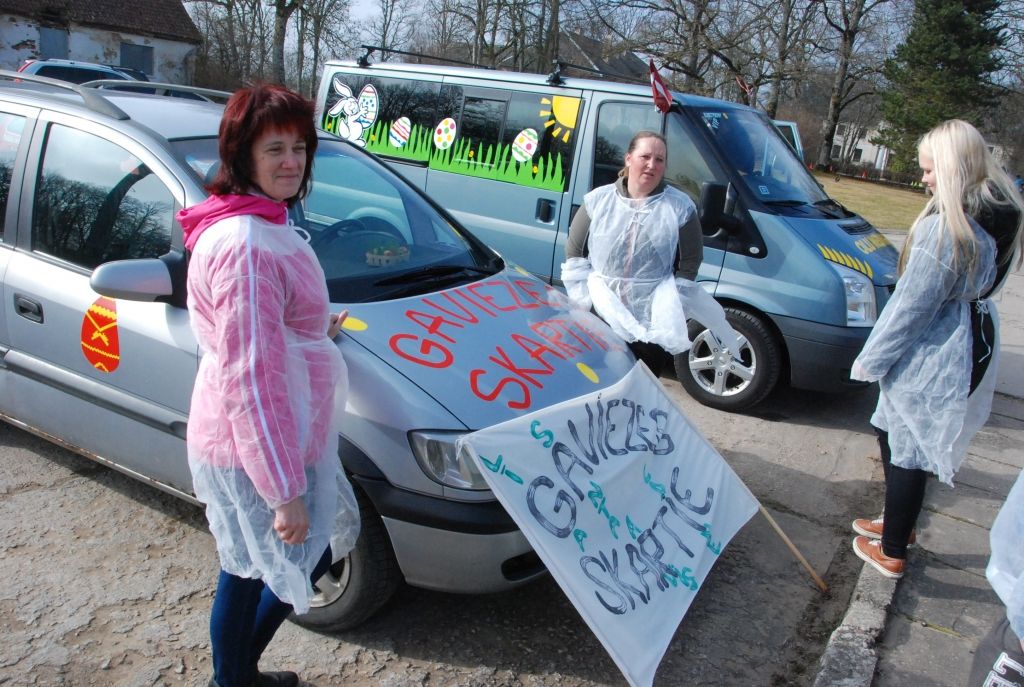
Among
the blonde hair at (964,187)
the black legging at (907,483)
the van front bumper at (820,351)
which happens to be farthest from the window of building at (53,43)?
the black legging at (907,483)

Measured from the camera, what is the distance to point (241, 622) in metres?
2.16

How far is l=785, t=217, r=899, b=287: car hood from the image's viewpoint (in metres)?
4.94

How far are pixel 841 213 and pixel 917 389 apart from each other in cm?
280

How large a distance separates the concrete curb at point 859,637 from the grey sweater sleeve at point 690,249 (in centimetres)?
153

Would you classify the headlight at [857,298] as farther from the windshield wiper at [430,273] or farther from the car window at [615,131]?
the windshield wiper at [430,273]

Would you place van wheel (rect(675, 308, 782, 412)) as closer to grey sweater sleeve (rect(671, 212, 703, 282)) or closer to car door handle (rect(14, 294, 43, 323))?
grey sweater sleeve (rect(671, 212, 703, 282))

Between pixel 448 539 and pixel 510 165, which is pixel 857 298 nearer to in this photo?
pixel 510 165

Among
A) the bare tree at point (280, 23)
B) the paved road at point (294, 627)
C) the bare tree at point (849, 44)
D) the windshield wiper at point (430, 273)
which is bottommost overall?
the paved road at point (294, 627)

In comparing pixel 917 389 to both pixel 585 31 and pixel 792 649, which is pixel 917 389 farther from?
pixel 585 31

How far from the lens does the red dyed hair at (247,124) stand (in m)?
1.78

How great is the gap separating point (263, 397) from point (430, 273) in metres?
1.46

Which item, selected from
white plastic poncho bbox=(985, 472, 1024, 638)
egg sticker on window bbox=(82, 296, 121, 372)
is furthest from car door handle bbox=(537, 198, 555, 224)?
white plastic poncho bbox=(985, 472, 1024, 638)

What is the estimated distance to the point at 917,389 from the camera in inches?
123

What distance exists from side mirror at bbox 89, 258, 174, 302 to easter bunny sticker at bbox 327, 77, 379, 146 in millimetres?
4184
